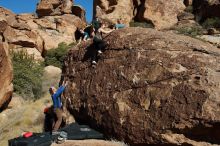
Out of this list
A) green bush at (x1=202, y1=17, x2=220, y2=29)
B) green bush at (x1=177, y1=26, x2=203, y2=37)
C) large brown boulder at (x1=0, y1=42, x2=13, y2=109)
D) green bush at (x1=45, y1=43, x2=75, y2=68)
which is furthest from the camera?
green bush at (x1=202, y1=17, x2=220, y2=29)

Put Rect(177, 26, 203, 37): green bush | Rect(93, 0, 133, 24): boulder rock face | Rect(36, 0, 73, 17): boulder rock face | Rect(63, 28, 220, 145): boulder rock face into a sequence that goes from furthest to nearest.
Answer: Rect(36, 0, 73, 17): boulder rock face, Rect(93, 0, 133, 24): boulder rock face, Rect(177, 26, 203, 37): green bush, Rect(63, 28, 220, 145): boulder rock face

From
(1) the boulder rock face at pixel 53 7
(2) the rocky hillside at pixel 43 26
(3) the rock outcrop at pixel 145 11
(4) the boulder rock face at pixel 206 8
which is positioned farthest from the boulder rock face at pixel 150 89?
(1) the boulder rock face at pixel 53 7

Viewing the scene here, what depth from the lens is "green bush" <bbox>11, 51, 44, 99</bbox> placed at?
82.1 ft

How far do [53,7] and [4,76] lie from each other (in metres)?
25.4

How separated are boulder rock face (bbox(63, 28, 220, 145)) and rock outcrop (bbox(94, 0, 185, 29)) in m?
27.9

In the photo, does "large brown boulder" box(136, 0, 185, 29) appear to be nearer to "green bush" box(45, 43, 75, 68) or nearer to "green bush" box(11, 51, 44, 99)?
"green bush" box(45, 43, 75, 68)

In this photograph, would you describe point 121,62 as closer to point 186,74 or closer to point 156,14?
point 186,74

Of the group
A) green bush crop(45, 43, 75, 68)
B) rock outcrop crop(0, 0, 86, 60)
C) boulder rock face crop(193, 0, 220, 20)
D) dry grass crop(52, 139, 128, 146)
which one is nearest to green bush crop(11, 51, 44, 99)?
rock outcrop crop(0, 0, 86, 60)

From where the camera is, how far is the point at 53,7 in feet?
146

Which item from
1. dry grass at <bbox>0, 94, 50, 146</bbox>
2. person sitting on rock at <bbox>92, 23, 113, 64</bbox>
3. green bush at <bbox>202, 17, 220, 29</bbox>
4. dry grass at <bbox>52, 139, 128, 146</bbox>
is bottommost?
dry grass at <bbox>0, 94, 50, 146</bbox>

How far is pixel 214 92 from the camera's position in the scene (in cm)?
962

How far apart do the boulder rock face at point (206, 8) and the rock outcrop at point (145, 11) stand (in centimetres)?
197

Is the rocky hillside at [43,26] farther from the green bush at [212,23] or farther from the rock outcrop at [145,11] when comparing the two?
the green bush at [212,23]

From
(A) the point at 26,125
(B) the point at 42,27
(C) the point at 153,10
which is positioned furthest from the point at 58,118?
(C) the point at 153,10
